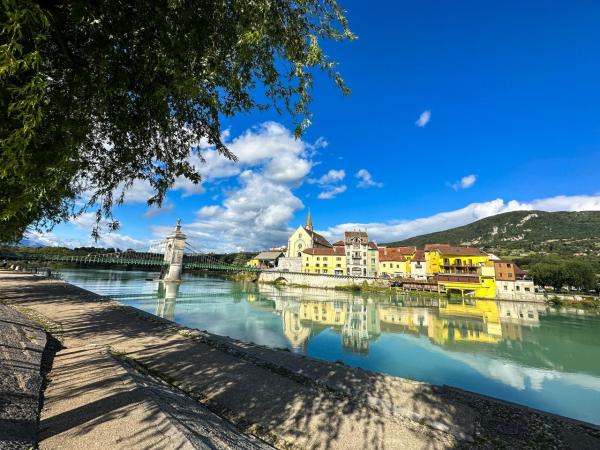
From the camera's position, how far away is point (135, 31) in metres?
2.59

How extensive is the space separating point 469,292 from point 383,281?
12.8 metres

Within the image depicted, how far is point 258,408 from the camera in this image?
5.48m

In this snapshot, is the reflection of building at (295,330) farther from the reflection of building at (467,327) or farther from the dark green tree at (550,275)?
the dark green tree at (550,275)

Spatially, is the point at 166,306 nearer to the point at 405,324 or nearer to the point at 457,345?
the point at 405,324

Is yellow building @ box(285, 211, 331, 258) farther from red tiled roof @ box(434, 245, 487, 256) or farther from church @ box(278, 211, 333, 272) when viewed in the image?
red tiled roof @ box(434, 245, 487, 256)

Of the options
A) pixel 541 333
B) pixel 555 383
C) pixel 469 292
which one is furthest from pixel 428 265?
pixel 555 383

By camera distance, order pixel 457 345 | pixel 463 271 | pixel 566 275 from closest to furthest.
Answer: pixel 457 345 → pixel 566 275 → pixel 463 271

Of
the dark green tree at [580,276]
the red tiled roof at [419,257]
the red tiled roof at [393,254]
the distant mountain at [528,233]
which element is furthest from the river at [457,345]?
the distant mountain at [528,233]

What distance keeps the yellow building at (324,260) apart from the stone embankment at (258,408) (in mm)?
51256

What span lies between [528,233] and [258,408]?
486ft

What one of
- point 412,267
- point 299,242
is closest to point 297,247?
point 299,242

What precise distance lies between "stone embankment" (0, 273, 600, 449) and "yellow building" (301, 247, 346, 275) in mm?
51256

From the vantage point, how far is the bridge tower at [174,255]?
54.3 m

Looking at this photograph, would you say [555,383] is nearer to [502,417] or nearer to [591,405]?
[591,405]
